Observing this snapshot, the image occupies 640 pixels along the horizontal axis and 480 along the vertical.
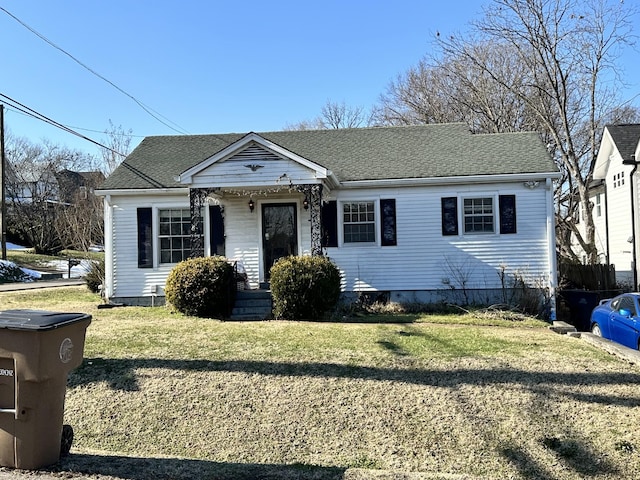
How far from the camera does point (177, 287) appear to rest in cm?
1166

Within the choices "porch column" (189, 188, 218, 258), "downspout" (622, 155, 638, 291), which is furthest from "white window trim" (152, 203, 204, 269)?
"downspout" (622, 155, 638, 291)

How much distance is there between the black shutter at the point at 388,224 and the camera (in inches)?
563

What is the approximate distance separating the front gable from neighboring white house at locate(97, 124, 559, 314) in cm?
68

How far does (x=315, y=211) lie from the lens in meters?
13.5

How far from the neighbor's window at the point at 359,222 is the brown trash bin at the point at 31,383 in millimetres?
10494

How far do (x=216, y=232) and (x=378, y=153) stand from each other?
536 centimetres

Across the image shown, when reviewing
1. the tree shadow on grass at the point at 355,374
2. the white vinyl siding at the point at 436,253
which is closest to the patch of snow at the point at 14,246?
the white vinyl siding at the point at 436,253

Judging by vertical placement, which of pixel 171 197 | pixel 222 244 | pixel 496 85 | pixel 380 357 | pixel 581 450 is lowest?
pixel 581 450

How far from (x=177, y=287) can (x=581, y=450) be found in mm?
8771

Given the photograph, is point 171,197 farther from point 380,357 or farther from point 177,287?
point 380,357

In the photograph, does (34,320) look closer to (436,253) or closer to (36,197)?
(436,253)

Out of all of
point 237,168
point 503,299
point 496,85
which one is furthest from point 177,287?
point 496,85

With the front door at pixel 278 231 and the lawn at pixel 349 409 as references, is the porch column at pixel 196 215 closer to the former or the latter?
the front door at pixel 278 231

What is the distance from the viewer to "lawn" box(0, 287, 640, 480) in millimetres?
4859
